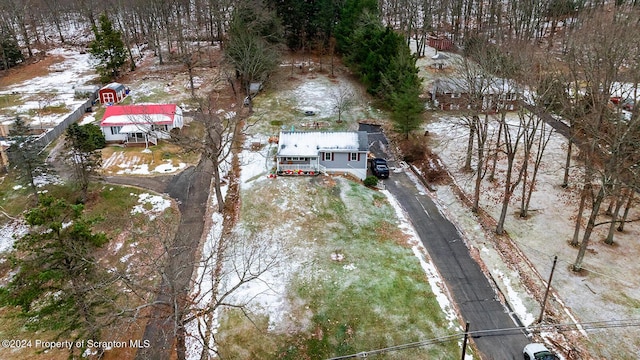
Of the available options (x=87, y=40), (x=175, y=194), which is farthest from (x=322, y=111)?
(x=87, y=40)

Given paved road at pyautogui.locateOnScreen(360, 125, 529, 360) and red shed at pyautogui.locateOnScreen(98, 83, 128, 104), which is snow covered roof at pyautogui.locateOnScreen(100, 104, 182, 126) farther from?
paved road at pyautogui.locateOnScreen(360, 125, 529, 360)

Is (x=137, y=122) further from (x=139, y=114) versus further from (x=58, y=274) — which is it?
(x=58, y=274)

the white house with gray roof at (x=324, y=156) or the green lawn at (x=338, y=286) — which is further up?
the white house with gray roof at (x=324, y=156)

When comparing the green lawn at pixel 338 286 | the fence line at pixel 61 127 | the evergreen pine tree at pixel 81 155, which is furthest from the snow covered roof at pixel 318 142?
the fence line at pixel 61 127

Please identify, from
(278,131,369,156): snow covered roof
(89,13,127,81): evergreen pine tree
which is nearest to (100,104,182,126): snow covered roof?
(278,131,369,156): snow covered roof

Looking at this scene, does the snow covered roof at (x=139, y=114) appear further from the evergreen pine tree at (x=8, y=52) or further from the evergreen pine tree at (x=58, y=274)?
the evergreen pine tree at (x=8, y=52)

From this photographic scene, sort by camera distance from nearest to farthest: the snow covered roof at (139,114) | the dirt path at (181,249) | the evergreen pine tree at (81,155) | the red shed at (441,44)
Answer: the dirt path at (181,249)
the evergreen pine tree at (81,155)
the snow covered roof at (139,114)
the red shed at (441,44)
